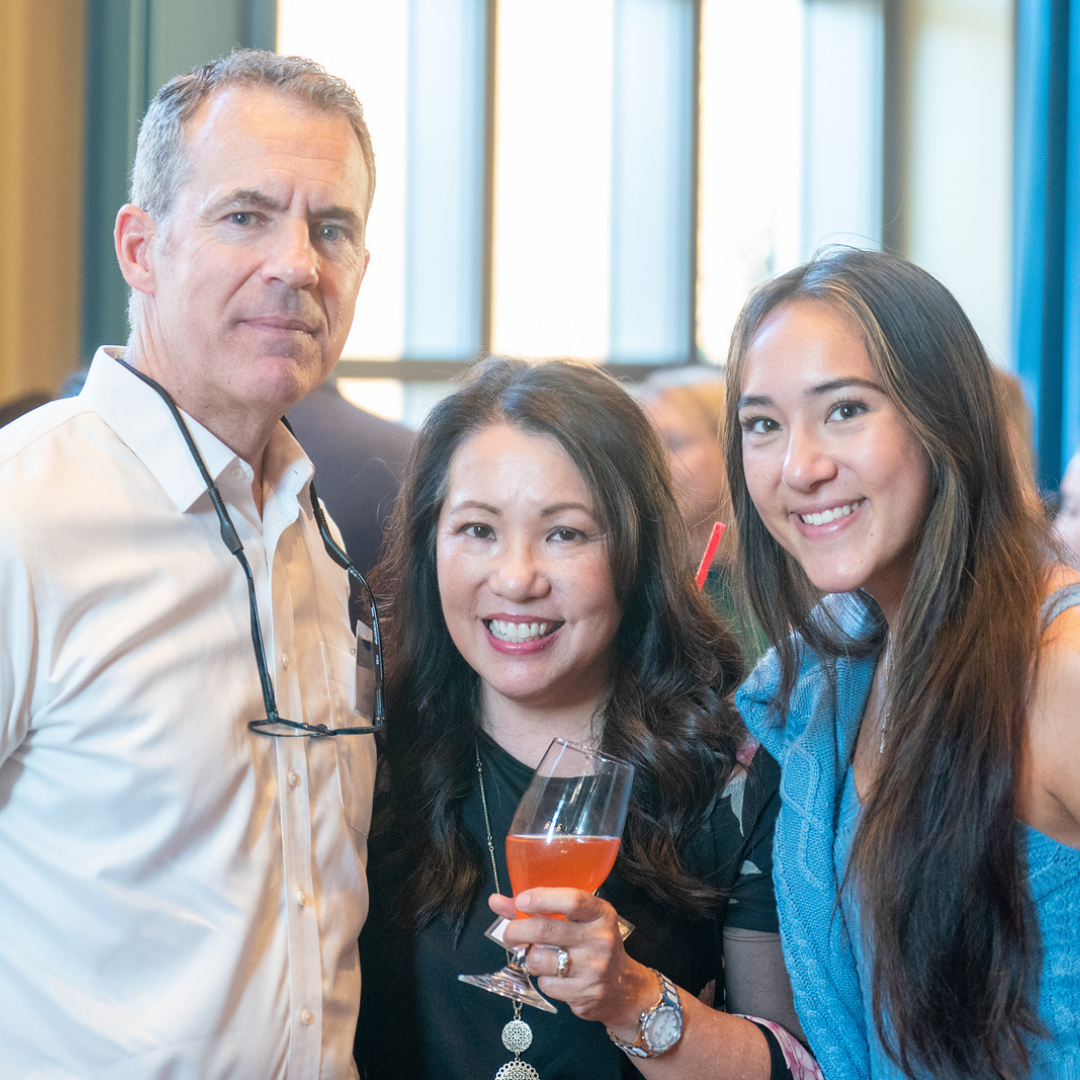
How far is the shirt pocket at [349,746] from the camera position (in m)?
1.53

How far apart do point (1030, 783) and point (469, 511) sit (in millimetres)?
825

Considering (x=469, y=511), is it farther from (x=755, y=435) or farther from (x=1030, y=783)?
(x=1030, y=783)

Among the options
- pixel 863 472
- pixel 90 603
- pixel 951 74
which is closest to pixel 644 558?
pixel 863 472

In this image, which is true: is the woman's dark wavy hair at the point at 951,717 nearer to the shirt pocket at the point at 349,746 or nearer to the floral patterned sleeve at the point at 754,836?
the floral patterned sleeve at the point at 754,836

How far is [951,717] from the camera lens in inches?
53.3

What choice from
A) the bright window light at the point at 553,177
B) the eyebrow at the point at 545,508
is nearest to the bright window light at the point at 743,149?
the bright window light at the point at 553,177

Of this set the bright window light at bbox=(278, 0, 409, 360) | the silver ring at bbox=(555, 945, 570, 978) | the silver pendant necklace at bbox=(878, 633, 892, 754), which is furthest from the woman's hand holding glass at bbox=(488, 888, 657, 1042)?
the bright window light at bbox=(278, 0, 409, 360)

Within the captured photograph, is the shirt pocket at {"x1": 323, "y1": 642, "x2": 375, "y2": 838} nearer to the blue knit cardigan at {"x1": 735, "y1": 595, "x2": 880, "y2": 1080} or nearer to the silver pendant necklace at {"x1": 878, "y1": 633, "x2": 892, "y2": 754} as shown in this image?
the blue knit cardigan at {"x1": 735, "y1": 595, "x2": 880, "y2": 1080}

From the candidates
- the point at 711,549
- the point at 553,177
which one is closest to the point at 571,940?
the point at 711,549

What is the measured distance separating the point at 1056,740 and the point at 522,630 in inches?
27.9

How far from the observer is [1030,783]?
132cm

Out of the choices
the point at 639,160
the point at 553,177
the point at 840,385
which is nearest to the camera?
the point at 840,385

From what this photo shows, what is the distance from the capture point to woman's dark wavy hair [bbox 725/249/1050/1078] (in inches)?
52.2

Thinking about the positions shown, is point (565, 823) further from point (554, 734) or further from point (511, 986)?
point (554, 734)
